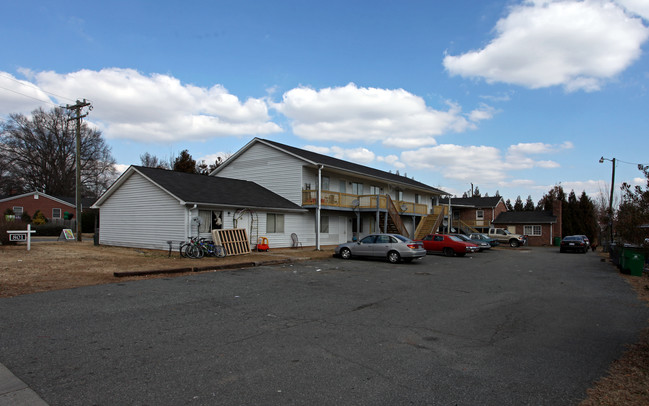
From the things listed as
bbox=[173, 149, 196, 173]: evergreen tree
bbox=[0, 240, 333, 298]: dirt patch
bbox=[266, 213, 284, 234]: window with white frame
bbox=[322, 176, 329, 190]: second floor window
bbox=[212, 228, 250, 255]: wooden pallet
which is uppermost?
bbox=[173, 149, 196, 173]: evergreen tree

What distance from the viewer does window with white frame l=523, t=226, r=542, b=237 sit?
156 feet

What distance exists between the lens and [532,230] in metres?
48.1

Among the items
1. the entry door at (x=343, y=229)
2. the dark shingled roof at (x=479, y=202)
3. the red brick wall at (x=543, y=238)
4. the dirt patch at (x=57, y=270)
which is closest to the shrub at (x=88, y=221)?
the dirt patch at (x=57, y=270)

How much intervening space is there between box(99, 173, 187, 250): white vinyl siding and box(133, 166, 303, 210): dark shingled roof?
54 centimetres

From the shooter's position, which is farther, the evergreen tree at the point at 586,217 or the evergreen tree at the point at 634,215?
the evergreen tree at the point at 586,217

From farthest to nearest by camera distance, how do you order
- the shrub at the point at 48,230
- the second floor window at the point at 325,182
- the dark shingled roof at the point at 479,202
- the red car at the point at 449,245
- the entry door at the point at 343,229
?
the dark shingled roof at the point at 479,202, the shrub at the point at 48,230, the entry door at the point at 343,229, the second floor window at the point at 325,182, the red car at the point at 449,245

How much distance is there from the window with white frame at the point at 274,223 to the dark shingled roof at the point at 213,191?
2.23 ft

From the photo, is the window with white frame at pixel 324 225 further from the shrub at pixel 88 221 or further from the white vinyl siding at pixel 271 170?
the shrub at pixel 88 221

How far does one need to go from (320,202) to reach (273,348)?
20.3m

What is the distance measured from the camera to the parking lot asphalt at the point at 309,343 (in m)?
4.12

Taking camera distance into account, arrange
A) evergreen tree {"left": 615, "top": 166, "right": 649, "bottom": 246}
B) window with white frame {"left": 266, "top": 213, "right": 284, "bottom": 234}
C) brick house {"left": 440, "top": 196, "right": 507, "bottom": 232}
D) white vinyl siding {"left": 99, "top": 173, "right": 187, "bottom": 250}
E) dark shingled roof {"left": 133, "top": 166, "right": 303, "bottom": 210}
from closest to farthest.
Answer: evergreen tree {"left": 615, "top": 166, "right": 649, "bottom": 246} → white vinyl siding {"left": 99, "top": 173, "right": 187, "bottom": 250} → dark shingled roof {"left": 133, "top": 166, "right": 303, "bottom": 210} → window with white frame {"left": 266, "top": 213, "right": 284, "bottom": 234} → brick house {"left": 440, "top": 196, "right": 507, "bottom": 232}

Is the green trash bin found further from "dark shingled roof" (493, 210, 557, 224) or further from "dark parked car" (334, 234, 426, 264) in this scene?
"dark shingled roof" (493, 210, 557, 224)

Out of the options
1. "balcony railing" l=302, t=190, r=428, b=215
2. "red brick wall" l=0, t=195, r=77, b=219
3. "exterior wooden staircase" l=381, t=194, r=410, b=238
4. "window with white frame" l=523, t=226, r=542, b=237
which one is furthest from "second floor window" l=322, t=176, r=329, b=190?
"red brick wall" l=0, t=195, r=77, b=219

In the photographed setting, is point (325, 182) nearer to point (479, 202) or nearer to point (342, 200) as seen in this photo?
point (342, 200)
